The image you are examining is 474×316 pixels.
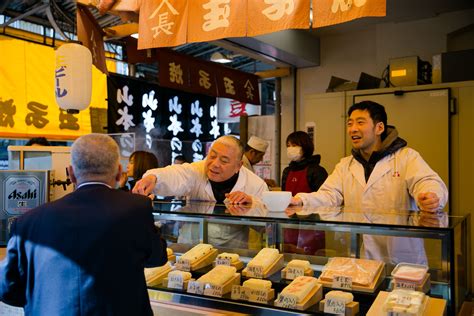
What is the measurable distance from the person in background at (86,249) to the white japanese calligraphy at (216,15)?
1935 millimetres

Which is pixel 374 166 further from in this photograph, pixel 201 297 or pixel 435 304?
pixel 201 297

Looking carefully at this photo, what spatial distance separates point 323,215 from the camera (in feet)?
7.04

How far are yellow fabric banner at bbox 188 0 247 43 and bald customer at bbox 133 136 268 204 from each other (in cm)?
89

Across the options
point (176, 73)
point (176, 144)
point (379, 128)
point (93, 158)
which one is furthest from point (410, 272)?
point (176, 144)

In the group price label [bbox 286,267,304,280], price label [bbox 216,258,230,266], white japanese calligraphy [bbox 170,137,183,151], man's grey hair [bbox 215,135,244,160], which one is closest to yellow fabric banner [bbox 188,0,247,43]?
man's grey hair [bbox 215,135,244,160]

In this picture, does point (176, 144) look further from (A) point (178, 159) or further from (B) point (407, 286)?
(B) point (407, 286)

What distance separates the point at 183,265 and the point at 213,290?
329 mm

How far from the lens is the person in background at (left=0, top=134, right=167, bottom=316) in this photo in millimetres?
1657

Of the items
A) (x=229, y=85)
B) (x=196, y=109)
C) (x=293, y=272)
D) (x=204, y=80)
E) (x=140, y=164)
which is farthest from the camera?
(x=196, y=109)

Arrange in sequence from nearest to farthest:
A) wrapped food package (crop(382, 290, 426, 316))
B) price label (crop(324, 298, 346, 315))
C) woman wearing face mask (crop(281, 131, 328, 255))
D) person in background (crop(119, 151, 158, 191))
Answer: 1. wrapped food package (crop(382, 290, 426, 316))
2. price label (crop(324, 298, 346, 315))
3. woman wearing face mask (crop(281, 131, 328, 255))
4. person in background (crop(119, 151, 158, 191))

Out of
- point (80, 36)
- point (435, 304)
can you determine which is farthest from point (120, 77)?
point (435, 304)

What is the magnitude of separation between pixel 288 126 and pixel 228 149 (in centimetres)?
462

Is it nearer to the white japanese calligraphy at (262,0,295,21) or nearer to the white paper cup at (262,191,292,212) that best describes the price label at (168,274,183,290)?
the white paper cup at (262,191,292,212)

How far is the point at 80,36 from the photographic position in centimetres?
441
